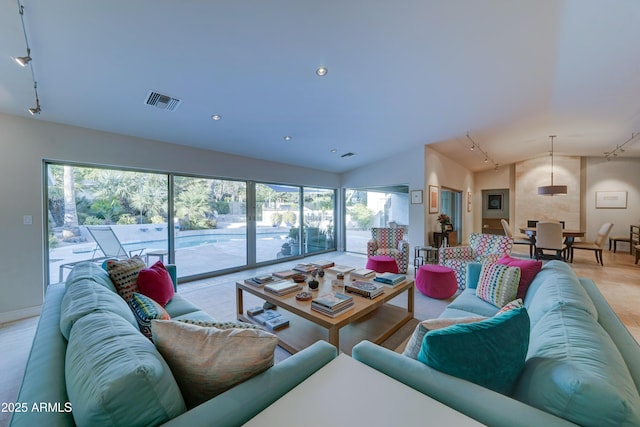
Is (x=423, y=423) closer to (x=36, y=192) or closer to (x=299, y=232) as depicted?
(x=36, y=192)

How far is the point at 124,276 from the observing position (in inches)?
83.2

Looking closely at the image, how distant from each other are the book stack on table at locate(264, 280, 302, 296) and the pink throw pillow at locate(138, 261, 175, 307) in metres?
0.90

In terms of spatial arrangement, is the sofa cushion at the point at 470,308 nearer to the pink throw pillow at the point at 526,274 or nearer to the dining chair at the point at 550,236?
the pink throw pillow at the point at 526,274

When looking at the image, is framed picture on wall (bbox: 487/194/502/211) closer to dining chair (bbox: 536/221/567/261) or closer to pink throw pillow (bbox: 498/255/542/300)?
dining chair (bbox: 536/221/567/261)

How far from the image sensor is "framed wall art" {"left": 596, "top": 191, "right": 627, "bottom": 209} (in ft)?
23.5

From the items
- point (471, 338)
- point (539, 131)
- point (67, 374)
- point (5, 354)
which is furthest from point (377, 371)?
point (539, 131)

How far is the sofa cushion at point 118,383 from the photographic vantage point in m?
0.67

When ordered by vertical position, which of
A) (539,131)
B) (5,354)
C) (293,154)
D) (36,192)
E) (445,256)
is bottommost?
(5,354)

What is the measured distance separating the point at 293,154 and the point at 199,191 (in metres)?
1.99

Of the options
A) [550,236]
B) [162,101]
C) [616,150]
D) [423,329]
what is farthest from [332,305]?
[616,150]

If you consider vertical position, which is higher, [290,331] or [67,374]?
[67,374]

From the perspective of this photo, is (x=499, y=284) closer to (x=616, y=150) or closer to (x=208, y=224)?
(x=208, y=224)

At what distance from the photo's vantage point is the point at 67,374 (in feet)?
2.80

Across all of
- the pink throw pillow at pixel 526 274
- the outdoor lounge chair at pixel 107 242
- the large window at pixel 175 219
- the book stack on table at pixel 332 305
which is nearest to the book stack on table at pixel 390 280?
the book stack on table at pixel 332 305
